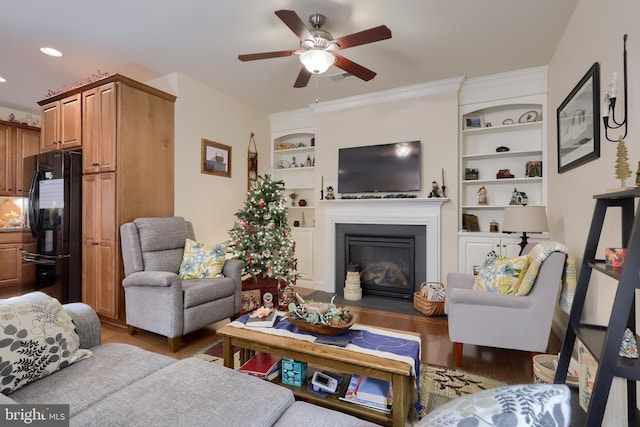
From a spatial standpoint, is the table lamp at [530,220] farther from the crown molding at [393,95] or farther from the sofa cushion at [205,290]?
the sofa cushion at [205,290]

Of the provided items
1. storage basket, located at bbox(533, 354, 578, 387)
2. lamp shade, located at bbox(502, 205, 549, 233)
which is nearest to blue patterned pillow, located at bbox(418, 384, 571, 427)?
storage basket, located at bbox(533, 354, 578, 387)

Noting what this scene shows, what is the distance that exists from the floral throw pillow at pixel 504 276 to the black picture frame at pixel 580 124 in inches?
34.2

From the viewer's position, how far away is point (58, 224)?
125 inches

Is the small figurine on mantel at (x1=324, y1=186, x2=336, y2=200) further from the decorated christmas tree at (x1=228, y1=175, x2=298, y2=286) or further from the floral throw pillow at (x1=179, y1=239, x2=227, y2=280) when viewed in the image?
the floral throw pillow at (x1=179, y1=239, x2=227, y2=280)

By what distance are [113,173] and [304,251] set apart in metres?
2.64

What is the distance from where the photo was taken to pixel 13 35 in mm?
2783

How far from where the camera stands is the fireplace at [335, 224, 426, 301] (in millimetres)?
3922

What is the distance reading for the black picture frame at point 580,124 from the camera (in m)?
2.06

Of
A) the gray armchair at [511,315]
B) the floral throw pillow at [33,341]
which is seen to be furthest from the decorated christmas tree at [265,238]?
the floral throw pillow at [33,341]

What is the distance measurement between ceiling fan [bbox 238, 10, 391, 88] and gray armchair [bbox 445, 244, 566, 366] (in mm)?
1918

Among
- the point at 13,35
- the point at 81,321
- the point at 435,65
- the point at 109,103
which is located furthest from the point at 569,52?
the point at 13,35

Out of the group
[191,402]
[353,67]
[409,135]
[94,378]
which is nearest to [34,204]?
[94,378]

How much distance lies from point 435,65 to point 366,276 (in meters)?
2.74

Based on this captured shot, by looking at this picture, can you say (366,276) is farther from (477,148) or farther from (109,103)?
(109,103)
